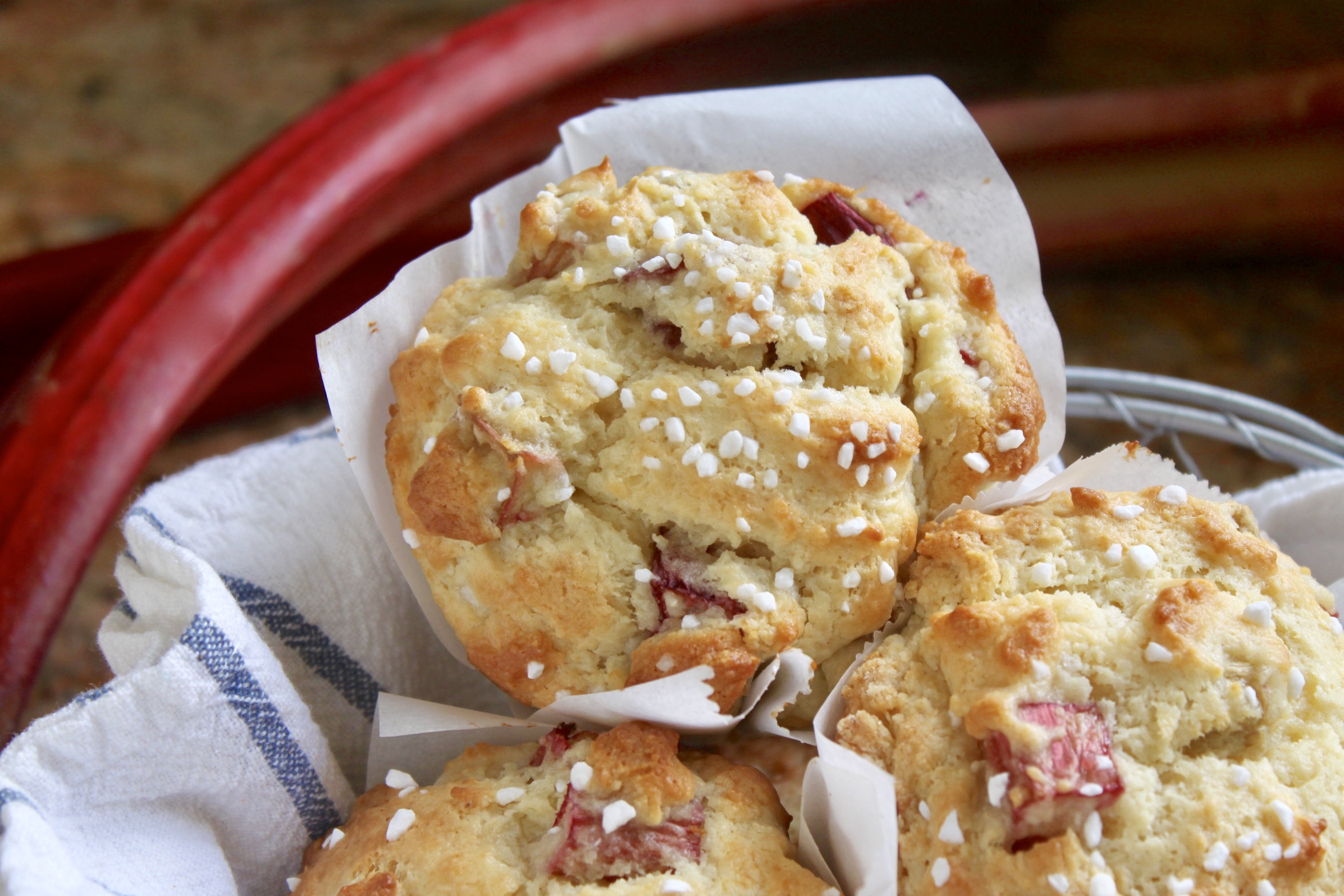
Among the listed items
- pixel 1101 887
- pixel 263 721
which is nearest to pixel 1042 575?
pixel 1101 887

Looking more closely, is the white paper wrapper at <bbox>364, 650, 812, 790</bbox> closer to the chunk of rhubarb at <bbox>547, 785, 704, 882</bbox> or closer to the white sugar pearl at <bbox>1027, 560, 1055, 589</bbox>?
the chunk of rhubarb at <bbox>547, 785, 704, 882</bbox>

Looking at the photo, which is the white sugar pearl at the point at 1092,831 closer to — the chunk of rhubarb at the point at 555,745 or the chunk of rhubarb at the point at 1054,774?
the chunk of rhubarb at the point at 1054,774

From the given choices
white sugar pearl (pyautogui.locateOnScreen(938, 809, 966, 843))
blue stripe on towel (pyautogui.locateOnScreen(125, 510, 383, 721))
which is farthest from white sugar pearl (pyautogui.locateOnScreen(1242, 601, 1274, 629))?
blue stripe on towel (pyautogui.locateOnScreen(125, 510, 383, 721))

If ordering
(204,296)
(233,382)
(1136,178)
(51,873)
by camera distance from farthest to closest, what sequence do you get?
(1136,178) → (233,382) → (204,296) → (51,873)

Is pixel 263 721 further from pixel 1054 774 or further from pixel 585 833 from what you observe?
pixel 1054 774

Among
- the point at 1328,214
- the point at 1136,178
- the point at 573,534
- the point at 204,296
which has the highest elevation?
the point at 204,296

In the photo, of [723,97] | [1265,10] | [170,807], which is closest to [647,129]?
[723,97]

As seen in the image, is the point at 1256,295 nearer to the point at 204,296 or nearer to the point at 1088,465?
the point at 1088,465
